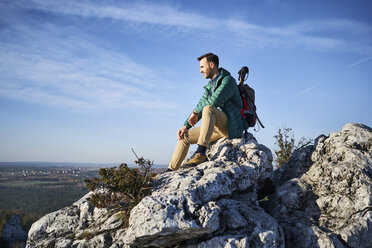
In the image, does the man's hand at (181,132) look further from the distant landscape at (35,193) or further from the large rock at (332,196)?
the distant landscape at (35,193)

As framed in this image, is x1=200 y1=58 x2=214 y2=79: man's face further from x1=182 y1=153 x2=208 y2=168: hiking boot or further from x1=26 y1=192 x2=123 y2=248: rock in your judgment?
x1=26 y1=192 x2=123 y2=248: rock

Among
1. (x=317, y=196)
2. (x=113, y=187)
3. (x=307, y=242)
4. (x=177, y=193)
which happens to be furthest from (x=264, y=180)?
(x=113, y=187)

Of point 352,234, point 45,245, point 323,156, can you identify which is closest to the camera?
point 352,234

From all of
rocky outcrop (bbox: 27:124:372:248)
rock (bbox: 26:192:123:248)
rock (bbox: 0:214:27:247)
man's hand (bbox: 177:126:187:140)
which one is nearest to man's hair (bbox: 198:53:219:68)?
man's hand (bbox: 177:126:187:140)

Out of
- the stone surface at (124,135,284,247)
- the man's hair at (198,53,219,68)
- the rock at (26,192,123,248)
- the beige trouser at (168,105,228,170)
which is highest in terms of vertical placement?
the man's hair at (198,53,219,68)

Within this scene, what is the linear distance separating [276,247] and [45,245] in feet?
16.5

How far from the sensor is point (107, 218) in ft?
20.0

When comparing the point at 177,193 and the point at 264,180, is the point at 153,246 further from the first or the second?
the point at 264,180

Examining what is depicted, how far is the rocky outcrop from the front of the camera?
4820mm

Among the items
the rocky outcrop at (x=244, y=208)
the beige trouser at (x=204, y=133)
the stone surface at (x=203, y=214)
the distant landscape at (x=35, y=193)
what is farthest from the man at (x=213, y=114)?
the distant landscape at (x=35, y=193)

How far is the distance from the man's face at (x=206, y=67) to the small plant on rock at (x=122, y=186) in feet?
9.91

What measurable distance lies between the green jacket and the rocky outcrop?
1.42 ft

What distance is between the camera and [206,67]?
24.8ft

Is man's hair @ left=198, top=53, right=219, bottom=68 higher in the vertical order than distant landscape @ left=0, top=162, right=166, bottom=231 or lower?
higher
